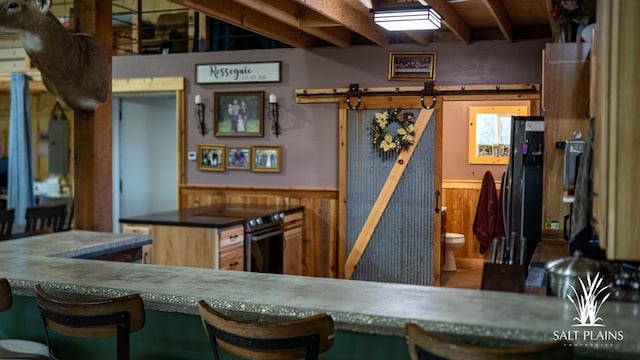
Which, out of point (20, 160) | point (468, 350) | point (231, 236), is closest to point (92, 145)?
point (231, 236)

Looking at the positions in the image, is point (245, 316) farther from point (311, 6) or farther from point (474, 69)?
point (474, 69)

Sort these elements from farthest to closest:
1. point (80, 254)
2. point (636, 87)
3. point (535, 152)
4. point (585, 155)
→ point (535, 152) → point (80, 254) → point (585, 155) → point (636, 87)

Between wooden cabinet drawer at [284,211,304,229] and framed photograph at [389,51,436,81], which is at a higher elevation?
framed photograph at [389,51,436,81]

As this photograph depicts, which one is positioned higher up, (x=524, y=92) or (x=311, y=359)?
(x=524, y=92)

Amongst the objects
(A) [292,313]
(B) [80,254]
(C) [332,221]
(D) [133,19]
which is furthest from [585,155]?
(D) [133,19]

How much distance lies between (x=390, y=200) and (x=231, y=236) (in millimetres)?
1886

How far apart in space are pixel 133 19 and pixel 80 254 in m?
4.72

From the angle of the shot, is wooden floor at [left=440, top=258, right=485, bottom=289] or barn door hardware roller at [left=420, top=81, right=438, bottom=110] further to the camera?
wooden floor at [left=440, top=258, right=485, bottom=289]

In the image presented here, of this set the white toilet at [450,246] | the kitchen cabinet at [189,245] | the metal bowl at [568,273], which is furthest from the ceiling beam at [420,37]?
the metal bowl at [568,273]

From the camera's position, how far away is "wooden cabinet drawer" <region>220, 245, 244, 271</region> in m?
4.72

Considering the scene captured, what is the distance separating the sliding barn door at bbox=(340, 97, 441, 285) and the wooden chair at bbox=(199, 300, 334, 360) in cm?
427

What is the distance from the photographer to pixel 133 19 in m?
7.15

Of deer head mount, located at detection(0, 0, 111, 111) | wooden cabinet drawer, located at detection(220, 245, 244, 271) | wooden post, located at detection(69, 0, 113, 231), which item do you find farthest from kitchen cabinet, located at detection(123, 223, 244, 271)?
deer head mount, located at detection(0, 0, 111, 111)

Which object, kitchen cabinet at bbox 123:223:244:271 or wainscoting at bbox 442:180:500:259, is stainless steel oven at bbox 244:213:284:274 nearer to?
kitchen cabinet at bbox 123:223:244:271
